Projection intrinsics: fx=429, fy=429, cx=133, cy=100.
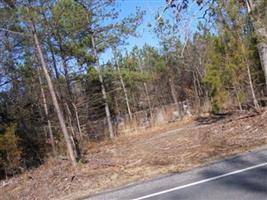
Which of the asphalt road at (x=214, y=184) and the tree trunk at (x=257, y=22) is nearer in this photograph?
the asphalt road at (x=214, y=184)

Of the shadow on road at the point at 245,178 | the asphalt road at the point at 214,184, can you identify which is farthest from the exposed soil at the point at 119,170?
the shadow on road at the point at 245,178

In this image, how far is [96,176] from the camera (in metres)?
10.9

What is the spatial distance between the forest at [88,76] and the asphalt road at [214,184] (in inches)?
116

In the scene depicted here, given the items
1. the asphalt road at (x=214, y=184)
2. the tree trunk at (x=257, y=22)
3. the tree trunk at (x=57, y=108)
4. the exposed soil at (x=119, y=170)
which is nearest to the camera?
the asphalt road at (x=214, y=184)

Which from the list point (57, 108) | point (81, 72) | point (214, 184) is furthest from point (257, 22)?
point (81, 72)

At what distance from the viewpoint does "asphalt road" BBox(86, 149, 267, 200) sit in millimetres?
6164

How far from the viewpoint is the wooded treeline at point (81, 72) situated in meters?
14.0

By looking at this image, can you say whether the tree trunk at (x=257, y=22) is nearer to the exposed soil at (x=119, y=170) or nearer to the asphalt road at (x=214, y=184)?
the exposed soil at (x=119, y=170)

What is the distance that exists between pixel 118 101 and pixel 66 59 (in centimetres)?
1772

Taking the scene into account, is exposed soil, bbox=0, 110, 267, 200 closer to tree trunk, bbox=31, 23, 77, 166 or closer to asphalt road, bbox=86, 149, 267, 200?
tree trunk, bbox=31, 23, 77, 166

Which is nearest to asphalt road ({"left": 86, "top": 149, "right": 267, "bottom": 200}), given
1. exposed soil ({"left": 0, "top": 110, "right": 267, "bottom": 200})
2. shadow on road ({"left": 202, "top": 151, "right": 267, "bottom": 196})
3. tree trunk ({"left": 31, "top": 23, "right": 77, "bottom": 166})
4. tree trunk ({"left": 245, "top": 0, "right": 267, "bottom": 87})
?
shadow on road ({"left": 202, "top": 151, "right": 267, "bottom": 196})

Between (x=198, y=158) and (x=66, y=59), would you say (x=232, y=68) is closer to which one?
(x=198, y=158)

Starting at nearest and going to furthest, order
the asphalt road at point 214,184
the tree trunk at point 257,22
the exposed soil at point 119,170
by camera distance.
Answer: the asphalt road at point 214,184
the exposed soil at point 119,170
the tree trunk at point 257,22

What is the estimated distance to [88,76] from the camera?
29438mm
